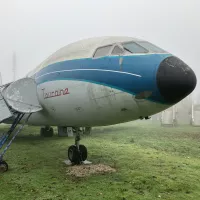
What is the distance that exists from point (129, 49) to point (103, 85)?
4.17ft

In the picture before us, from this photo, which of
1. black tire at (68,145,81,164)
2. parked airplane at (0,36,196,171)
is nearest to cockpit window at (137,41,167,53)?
parked airplane at (0,36,196,171)

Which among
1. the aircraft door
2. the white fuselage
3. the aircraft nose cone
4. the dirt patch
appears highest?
the aircraft door

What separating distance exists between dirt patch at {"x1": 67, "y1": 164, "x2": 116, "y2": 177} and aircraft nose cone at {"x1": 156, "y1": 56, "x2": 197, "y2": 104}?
396 centimetres

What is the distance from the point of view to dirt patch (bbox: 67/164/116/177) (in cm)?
880

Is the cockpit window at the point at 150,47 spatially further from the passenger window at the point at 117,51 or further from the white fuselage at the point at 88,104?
the white fuselage at the point at 88,104

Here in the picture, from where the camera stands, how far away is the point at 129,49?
7.27m

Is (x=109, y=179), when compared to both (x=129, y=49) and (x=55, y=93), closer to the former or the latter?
(x=55, y=93)

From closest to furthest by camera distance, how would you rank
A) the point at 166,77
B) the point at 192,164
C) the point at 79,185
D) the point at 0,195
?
the point at 166,77
the point at 0,195
the point at 79,185
the point at 192,164

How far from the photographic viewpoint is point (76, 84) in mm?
7926

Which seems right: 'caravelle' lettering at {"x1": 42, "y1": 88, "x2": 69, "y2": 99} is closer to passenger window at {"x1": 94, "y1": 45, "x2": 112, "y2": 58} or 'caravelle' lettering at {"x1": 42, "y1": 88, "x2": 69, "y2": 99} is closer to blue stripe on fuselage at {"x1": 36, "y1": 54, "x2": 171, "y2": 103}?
blue stripe on fuselage at {"x1": 36, "y1": 54, "x2": 171, "y2": 103}

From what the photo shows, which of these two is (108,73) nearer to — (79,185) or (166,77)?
(166,77)

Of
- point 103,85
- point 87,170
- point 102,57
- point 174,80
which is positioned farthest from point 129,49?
point 87,170

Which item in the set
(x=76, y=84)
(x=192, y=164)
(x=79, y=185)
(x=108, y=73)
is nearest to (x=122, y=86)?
(x=108, y=73)

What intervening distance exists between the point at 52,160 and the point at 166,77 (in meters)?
6.93
